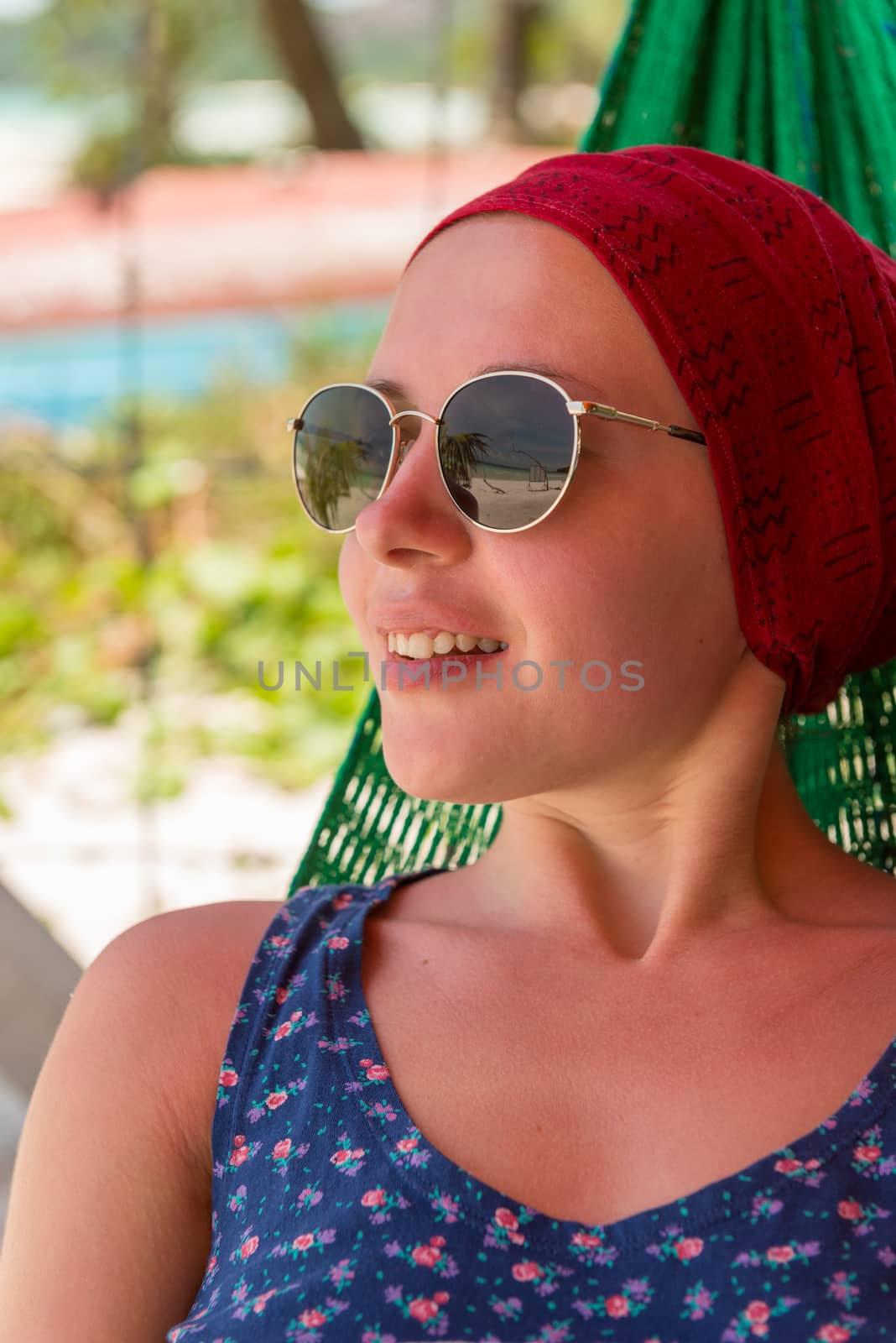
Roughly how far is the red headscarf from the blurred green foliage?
3.19 m

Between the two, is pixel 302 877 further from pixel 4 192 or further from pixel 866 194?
pixel 4 192

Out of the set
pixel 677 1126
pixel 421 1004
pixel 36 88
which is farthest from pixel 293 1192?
pixel 36 88

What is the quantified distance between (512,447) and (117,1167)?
0.73 m

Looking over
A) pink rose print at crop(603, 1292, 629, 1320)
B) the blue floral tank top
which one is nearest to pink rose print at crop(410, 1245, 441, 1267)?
the blue floral tank top

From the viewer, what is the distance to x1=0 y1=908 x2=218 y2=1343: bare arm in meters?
1.19

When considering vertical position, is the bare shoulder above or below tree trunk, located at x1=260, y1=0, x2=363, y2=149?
below

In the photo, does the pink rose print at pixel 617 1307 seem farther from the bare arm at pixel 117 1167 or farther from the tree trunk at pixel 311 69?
the tree trunk at pixel 311 69

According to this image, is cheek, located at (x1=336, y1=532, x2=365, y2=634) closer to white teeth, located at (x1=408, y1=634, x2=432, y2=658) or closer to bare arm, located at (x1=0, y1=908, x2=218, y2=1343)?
white teeth, located at (x1=408, y1=634, x2=432, y2=658)

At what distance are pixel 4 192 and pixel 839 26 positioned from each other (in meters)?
7.35

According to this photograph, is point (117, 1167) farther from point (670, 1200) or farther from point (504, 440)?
point (504, 440)

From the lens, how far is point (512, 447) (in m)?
1.22

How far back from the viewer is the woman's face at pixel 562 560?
3.96ft

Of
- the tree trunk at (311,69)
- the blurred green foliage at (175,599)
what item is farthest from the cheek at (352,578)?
the tree trunk at (311,69)

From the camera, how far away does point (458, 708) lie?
123 cm
